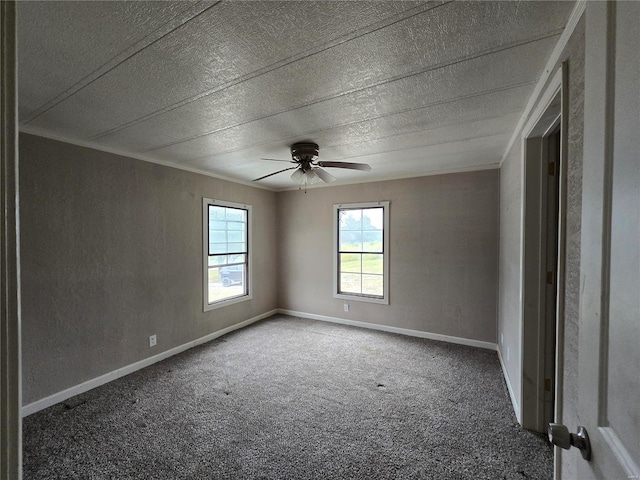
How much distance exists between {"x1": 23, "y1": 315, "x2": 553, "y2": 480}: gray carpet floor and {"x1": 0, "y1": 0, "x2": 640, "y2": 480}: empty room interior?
0.02m

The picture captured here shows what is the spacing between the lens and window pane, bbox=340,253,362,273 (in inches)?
181

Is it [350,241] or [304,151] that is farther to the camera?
[350,241]

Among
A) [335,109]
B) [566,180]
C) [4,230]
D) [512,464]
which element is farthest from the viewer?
[335,109]

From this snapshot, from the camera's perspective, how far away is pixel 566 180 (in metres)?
1.29

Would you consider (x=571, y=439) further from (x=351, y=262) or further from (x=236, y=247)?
(x=236, y=247)

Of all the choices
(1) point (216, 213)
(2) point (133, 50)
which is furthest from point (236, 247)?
(2) point (133, 50)

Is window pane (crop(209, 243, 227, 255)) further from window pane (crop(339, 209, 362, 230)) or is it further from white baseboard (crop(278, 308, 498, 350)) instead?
window pane (crop(339, 209, 362, 230))

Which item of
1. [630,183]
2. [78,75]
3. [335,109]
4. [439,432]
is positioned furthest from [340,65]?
[439,432]

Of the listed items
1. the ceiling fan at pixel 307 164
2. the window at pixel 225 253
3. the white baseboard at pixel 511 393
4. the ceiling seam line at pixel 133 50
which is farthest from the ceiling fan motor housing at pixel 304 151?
the white baseboard at pixel 511 393

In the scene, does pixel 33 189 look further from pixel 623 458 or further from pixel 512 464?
pixel 512 464

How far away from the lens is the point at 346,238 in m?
4.69

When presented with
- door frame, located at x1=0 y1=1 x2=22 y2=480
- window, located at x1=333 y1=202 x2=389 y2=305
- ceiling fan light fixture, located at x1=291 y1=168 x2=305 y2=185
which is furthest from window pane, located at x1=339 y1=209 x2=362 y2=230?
door frame, located at x1=0 y1=1 x2=22 y2=480

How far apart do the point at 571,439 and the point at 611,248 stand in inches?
19.2

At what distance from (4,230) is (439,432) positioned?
103 inches
